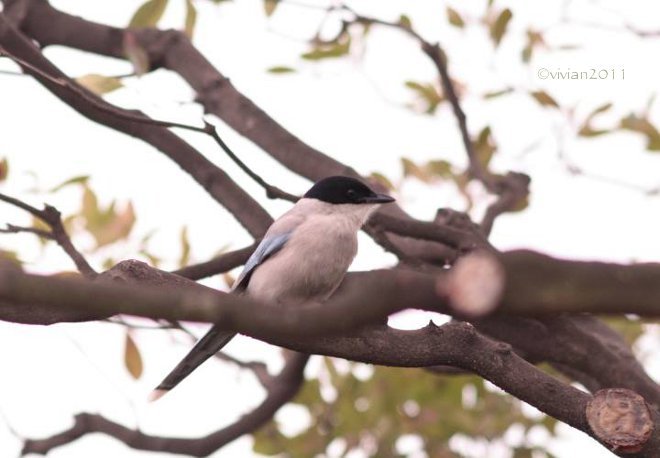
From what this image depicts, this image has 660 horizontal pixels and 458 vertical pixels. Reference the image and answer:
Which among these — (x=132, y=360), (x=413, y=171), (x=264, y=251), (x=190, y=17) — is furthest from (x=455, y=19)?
(x=132, y=360)

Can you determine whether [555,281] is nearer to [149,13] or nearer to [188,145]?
[188,145]

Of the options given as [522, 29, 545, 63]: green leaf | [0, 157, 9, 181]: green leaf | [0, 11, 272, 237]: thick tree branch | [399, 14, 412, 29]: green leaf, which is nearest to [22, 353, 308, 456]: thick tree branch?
[0, 11, 272, 237]: thick tree branch

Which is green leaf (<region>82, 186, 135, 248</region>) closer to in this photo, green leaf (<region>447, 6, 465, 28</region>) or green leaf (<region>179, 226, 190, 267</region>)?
green leaf (<region>179, 226, 190, 267</region>)

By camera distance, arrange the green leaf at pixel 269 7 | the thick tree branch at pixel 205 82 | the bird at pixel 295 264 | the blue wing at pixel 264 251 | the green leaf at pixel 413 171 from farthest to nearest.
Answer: the green leaf at pixel 413 171
the green leaf at pixel 269 7
the thick tree branch at pixel 205 82
the blue wing at pixel 264 251
the bird at pixel 295 264

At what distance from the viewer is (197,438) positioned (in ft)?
22.5

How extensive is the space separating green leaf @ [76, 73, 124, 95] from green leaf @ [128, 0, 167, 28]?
0.89 m

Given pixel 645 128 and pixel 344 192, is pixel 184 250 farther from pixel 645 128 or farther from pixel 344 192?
pixel 645 128

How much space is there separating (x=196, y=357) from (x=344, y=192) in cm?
143

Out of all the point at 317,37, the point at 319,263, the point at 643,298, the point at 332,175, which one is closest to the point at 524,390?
the point at 319,263

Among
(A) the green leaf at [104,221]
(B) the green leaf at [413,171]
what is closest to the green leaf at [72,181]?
(A) the green leaf at [104,221]

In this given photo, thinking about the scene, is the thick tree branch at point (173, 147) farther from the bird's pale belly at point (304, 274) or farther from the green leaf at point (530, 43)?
the green leaf at point (530, 43)

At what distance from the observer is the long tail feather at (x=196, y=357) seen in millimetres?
5500

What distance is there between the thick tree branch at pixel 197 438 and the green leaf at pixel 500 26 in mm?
2661

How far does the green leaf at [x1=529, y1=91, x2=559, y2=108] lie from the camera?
7.66 meters
